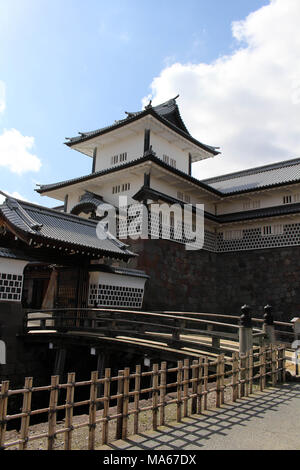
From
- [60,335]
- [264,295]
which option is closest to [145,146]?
[264,295]

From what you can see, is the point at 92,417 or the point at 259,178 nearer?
the point at 92,417

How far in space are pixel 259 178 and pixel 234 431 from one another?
21148 mm

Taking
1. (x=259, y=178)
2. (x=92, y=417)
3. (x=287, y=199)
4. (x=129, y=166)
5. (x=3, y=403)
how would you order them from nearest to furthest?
(x=3, y=403), (x=92, y=417), (x=129, y=166), (x=287, y=199), (x=259, y=178)

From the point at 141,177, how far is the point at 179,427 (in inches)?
606

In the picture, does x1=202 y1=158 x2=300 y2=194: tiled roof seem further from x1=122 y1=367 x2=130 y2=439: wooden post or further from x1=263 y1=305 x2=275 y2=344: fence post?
x1=122 y1=367 x2=130 y2=439: wooden post

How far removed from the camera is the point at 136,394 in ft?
18.2

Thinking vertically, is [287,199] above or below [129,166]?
below

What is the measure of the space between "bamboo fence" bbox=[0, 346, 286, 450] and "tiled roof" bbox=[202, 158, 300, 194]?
14.6 metres

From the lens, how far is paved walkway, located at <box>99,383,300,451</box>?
15.6 ft

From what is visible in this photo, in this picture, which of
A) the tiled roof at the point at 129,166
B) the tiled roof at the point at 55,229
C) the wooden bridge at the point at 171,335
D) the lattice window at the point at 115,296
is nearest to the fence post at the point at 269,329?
the wooden bridge at the point at 171,335

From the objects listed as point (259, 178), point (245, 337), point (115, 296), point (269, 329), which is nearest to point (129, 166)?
point (115, 296)

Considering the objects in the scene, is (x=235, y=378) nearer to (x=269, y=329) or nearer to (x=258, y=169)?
(x=269, y=329)

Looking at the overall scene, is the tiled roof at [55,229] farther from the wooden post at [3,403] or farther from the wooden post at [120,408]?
the wooden post at [3,403]
